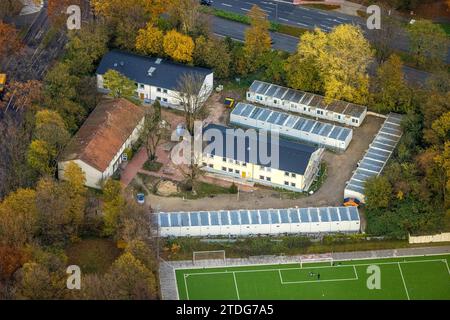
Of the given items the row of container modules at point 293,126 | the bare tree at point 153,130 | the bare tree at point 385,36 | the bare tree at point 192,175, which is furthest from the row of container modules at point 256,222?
the bare tree at point 385,36

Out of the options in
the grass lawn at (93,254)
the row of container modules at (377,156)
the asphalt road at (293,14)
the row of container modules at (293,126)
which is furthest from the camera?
the asphalt road at (293,14)

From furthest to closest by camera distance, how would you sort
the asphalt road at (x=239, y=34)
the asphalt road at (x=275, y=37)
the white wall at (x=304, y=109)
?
the asphalt road at (x=239, y=34)
the asphalt road at (x=275, y=37)
the white wall at (x=304, y=109)

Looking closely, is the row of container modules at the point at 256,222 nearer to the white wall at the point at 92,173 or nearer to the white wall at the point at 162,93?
the white wall at the point at 92,173

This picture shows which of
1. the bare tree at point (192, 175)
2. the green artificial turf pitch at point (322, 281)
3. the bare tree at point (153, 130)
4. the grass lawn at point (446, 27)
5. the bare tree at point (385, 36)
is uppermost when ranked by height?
the bare tree at point (385, 36)

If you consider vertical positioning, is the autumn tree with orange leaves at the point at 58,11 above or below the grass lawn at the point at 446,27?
above

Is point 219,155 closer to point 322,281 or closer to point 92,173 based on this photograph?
point 92,173

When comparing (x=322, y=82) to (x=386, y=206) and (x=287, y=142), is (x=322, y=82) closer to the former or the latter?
(x=287, y=142)

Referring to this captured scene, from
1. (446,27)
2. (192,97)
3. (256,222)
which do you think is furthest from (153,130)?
(446,27)
